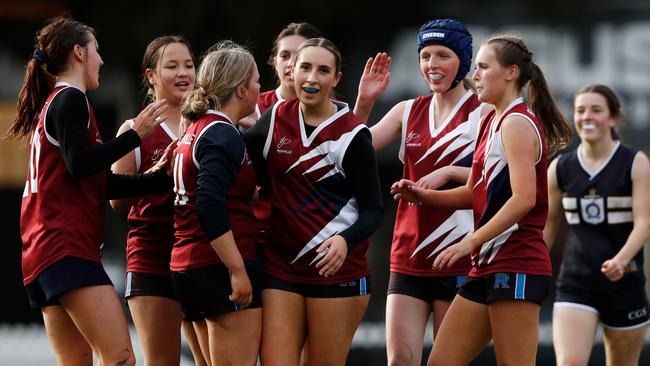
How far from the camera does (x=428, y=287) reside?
258 inches

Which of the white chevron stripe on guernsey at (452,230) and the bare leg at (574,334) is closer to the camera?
the white chevron stripe on guernsey at (452,230)

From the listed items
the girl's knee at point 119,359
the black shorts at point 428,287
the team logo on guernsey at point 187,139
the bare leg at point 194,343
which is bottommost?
the bare leg at point 194,343

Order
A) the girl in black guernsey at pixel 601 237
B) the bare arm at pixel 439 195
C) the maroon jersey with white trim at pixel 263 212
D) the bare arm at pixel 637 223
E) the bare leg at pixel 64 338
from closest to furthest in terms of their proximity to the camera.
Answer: the bare leg at pixel 64 338
the maroon jersey with white trim at pixel 263 212
the bare arm at pixel 439 195
the bare arm at pixel 637 223
the girl in black guernsey at pixel 601 237

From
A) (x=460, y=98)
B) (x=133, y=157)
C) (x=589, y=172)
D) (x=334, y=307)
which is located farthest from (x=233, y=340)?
(x=589, y=172)

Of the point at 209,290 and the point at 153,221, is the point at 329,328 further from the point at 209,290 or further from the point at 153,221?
the point at 153,221

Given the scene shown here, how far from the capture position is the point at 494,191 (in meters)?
5.82

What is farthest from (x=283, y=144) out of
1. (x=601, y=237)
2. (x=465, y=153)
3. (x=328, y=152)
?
(x=601, y=237)

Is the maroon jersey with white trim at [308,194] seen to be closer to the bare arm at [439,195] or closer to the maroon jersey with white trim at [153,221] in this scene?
the bare arm at [439,195]

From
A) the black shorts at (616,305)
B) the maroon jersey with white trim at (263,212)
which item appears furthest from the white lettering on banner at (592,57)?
the maroon jersey with white trim at (263,212)

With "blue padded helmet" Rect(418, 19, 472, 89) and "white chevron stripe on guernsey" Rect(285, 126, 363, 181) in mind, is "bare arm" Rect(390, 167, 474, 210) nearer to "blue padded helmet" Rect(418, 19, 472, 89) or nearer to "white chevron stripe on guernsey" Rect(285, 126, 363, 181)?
"white chevron stripe on guernsey" Rect(285, 126, 363, 181)

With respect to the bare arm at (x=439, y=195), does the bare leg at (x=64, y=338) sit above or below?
below

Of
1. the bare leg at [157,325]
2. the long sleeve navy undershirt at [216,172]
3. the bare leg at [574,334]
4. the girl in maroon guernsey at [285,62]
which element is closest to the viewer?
the long sleeve navy undershirt at [216,172]

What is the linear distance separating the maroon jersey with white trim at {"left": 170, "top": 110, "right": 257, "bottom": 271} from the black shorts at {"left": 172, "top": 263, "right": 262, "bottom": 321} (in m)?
0.04

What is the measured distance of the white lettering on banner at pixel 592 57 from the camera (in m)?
13.6
